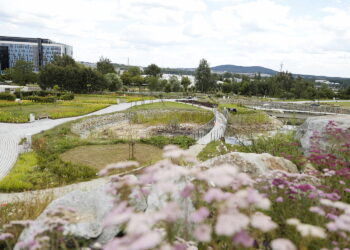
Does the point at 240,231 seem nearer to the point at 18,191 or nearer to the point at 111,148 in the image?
the point at 18,191

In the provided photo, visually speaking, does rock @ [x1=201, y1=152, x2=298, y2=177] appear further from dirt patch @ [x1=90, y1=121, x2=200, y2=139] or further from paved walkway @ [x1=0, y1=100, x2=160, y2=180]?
dirt patch @ [x1=90, y1=121, x2=200, y2=139]

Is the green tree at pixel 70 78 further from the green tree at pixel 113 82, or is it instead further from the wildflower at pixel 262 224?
the wildflower at pixel 262 224

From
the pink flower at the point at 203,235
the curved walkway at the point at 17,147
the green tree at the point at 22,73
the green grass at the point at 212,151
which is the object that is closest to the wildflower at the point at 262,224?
the pink flower at the point at 203,235

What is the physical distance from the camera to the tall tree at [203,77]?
69800 millimetres

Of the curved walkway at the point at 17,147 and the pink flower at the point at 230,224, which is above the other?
the pink flower at the point at 230,224

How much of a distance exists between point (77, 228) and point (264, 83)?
74569mm

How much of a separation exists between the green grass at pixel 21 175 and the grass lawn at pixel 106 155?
1.42 m

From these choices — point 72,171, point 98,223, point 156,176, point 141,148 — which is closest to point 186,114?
point 141,148

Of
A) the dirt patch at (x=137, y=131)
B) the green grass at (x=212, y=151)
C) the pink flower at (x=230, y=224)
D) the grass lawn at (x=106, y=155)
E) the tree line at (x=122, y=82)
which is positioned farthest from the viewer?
the tree line at (x=122, y=82)

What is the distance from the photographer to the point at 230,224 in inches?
70.6

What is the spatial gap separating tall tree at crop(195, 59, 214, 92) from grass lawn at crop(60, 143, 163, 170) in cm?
5682

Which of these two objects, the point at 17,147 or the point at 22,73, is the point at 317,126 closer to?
the point at 17,147

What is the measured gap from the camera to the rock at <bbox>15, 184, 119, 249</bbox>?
4070mm

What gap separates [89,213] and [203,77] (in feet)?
221
